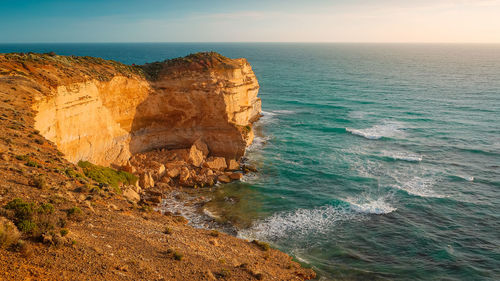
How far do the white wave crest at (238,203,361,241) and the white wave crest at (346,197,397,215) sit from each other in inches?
36.6

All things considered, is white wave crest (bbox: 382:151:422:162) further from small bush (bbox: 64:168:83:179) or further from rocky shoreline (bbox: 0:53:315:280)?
small bush (bbox: 64:168:83:179)

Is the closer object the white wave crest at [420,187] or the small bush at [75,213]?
the small bush at [75,213]

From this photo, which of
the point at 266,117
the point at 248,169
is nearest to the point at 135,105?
the point at 248,169

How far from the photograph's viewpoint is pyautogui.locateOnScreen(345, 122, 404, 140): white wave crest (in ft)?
167

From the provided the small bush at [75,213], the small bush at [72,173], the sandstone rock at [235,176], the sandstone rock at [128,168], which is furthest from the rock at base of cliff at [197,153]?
the small bush at [75,213]

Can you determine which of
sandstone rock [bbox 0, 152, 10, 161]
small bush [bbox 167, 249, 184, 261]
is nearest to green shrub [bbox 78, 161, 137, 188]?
sandstone rock [bbox 0, 152, 10, 161]

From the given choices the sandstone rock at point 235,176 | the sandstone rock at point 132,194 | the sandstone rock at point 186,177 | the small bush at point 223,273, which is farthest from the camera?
the sandstone rock at point 235,176

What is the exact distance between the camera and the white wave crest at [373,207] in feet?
99.4

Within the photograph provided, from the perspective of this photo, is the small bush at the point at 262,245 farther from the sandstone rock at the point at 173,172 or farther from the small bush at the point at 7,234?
the small bush at the point at 7,234

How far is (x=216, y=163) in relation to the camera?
38.3 meters

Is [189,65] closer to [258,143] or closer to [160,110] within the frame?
[160,110]

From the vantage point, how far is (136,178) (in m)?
32.4

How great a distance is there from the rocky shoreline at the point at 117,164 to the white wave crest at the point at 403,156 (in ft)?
61.5

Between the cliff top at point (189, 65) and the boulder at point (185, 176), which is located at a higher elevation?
the cliff top at point (189, 65)
